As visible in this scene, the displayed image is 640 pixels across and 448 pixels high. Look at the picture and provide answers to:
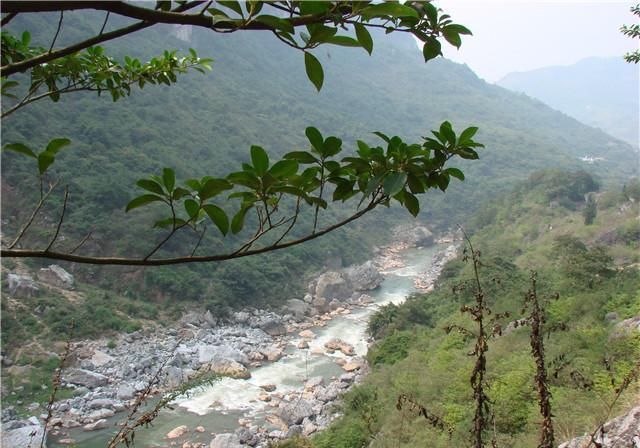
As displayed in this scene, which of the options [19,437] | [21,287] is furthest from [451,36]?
[21,287]

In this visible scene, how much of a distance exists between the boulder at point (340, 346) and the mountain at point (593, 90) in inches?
3450

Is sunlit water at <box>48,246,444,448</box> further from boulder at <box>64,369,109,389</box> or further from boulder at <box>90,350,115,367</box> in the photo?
boulder at <box>90,350,115,367</box>

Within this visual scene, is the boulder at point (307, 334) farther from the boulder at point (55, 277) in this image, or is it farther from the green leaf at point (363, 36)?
the green leaf at point (363, 36)

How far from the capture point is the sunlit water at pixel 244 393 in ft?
22.1

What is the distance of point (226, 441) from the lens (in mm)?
6336

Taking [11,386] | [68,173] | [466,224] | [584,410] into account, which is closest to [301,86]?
[466,224]

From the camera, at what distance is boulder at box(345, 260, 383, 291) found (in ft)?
47.4

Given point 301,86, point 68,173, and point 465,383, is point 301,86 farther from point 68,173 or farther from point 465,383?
point 465,383

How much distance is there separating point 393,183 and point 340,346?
10029 millimetres

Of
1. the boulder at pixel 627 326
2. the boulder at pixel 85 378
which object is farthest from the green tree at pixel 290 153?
the boulder at pixel 85 378

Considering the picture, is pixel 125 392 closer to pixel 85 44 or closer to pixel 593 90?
pixel 85 44

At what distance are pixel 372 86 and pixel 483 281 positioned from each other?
133ft

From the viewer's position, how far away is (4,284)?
9531 millimetres

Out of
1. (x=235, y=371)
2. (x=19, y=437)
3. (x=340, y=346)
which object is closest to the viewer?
(x=19, y=437)
